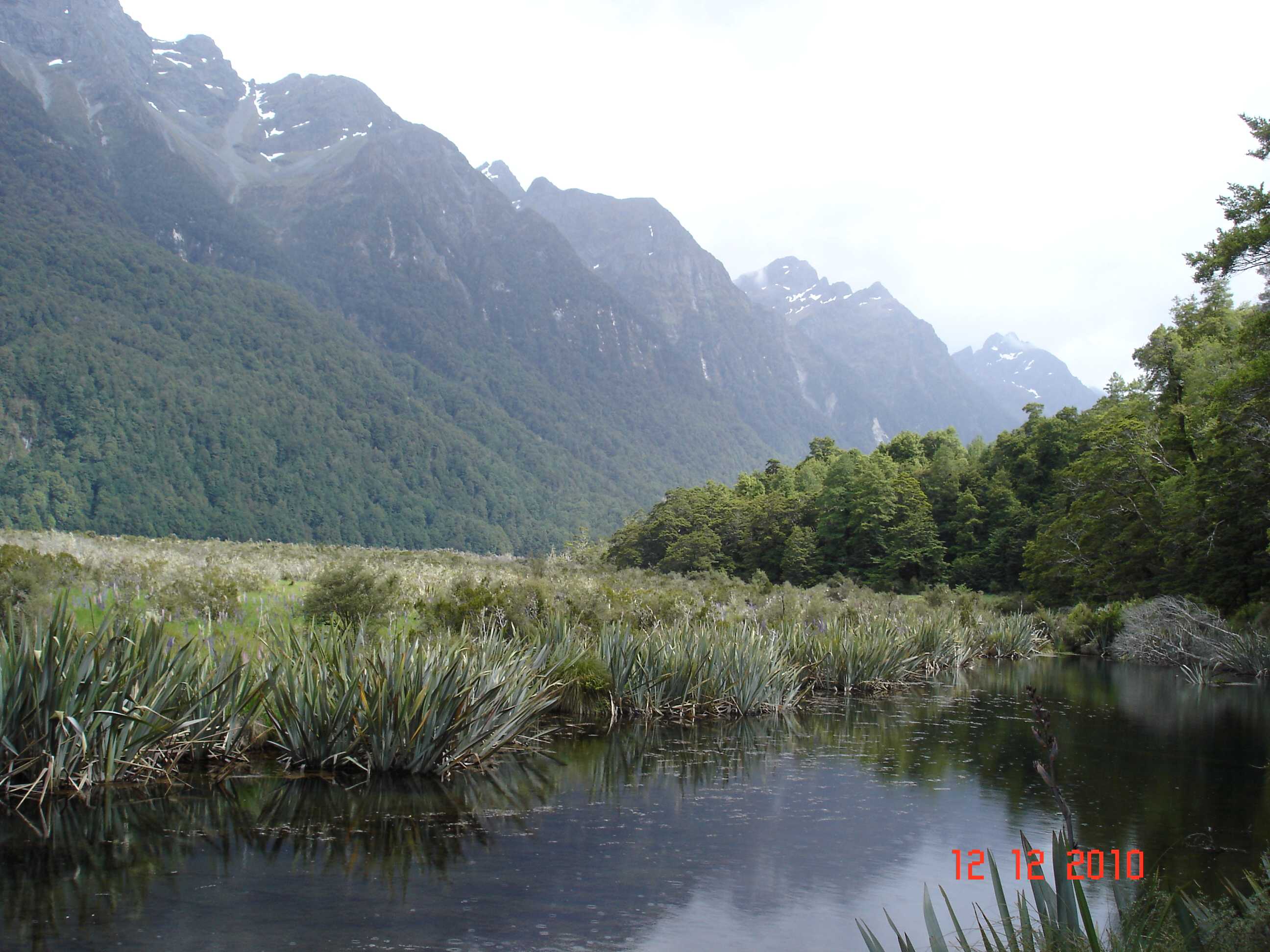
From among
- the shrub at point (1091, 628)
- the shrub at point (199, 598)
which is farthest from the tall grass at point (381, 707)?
the shrub at point (1091, 628)

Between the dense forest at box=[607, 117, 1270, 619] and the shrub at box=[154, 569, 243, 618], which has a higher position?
the dense forest at box=[607, 117, 1270, 619]

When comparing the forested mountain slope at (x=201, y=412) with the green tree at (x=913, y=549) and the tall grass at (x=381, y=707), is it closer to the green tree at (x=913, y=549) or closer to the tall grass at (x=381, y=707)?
the green tree at (x=913, y=549)

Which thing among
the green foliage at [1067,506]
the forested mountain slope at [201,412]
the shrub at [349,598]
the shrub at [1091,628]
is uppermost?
the forested mountain slope at [201,412]

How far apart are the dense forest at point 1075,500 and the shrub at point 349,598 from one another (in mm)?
16043

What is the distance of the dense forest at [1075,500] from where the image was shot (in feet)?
73.8

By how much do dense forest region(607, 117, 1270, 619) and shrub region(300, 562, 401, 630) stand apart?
16043 millimetres

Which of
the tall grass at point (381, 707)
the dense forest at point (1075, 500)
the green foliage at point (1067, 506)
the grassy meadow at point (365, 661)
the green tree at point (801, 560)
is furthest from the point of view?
the green tree at point (801, 560)

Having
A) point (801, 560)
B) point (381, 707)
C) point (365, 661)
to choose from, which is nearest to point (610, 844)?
point (381, 707)

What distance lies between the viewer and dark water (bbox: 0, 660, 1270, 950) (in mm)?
5211

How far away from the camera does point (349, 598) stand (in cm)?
1359

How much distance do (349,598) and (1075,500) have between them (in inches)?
1416

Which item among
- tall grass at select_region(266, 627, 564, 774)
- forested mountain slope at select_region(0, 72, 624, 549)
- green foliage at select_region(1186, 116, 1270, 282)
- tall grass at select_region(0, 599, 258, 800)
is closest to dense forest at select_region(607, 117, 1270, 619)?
green foliage at select_region(1186, 116, 1270, 282)

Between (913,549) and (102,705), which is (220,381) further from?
(102,705)
